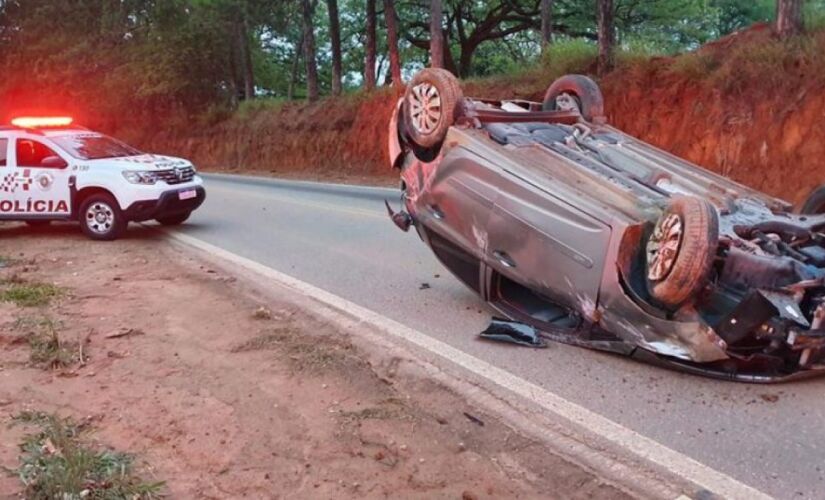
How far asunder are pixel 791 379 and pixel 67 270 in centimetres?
731

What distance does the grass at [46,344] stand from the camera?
4.82 meters

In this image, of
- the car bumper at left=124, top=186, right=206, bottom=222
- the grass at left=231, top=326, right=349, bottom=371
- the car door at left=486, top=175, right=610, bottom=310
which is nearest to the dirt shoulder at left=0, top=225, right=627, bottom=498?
the grass at left=231, top=326, right=349, bottom=371

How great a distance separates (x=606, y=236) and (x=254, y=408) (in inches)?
93.6

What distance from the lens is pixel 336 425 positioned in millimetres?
3820

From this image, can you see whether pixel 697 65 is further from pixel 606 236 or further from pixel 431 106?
pixel 606 236

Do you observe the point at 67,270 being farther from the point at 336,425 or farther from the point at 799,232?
the point at 799,232

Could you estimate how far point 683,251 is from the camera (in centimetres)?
400

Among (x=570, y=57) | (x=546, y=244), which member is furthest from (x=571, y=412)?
(x=570, y=57)

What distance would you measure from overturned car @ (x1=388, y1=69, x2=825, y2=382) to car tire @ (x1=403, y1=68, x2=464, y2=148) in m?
0.01

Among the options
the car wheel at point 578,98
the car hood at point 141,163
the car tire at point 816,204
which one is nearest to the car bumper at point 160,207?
the car hood at point 141,163

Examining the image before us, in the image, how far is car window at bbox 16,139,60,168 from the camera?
33.2 feet

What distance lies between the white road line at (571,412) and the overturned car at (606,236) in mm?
691

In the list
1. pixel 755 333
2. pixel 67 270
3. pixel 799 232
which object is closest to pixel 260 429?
pixel 755 333

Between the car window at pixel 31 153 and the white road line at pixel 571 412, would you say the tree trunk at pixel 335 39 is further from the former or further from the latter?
the white road line at pixel 571 412
